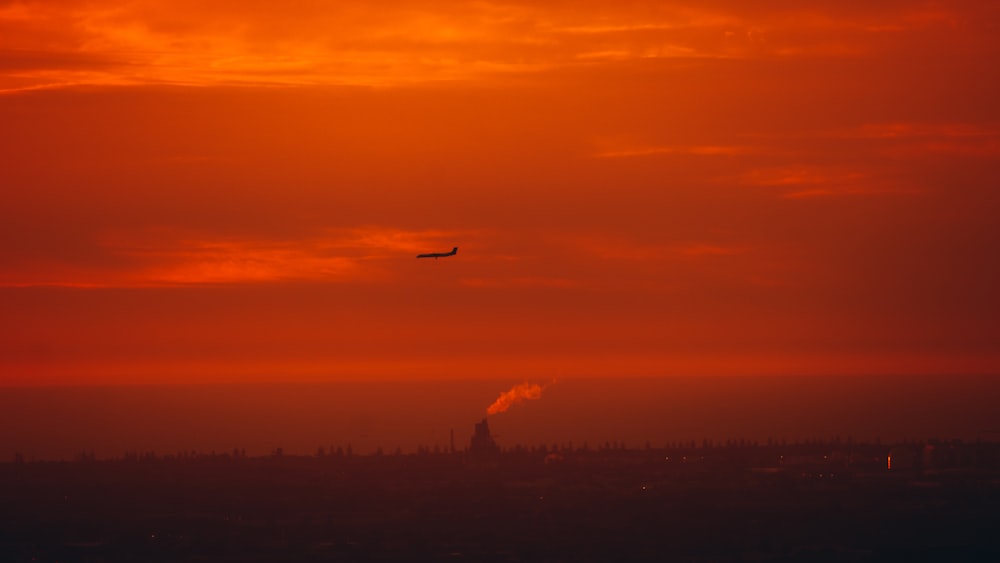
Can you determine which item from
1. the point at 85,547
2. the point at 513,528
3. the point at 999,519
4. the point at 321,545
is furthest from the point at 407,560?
the point at 999,519

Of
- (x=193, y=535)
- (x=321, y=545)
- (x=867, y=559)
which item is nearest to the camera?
(x=867, y=559)

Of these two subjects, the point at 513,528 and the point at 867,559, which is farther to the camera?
the point at 513,528

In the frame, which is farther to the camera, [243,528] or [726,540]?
[243,528]

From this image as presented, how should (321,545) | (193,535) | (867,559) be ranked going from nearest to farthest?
(867,559)
(321,545)
(193,535)

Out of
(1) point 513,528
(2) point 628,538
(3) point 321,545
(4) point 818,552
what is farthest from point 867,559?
(3) point 321,545

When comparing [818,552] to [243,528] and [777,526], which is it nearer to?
[777,526]

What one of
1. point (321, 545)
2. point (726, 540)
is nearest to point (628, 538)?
point (726, 540)

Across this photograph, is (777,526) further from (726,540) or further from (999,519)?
(999,519)
